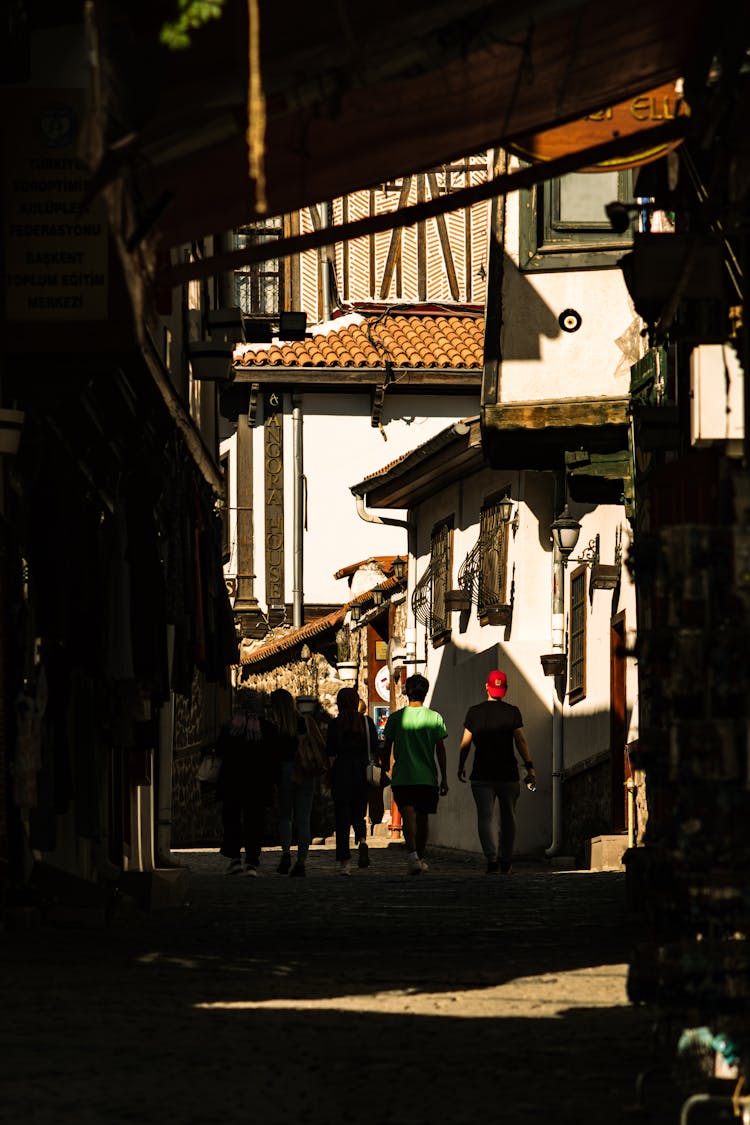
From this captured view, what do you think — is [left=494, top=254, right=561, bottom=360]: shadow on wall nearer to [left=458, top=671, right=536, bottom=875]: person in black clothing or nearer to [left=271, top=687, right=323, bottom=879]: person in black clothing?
[left=458, top=671, right=536, bottom=875]: person in black clothing

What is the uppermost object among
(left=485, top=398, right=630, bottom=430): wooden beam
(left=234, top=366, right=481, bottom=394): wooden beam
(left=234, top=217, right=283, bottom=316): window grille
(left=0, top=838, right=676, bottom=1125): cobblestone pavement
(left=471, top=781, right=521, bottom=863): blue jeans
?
(left=234, top=217, right=283, bottom=316): window grille

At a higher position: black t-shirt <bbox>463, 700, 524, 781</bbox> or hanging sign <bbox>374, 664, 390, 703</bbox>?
hanging sign <bbox>374, 664, 390, 703</bbox>

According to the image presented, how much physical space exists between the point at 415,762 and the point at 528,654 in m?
7.18

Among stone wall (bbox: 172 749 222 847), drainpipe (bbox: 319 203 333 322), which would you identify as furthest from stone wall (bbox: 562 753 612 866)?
drainpipe (bbox: 319 203 333 322)

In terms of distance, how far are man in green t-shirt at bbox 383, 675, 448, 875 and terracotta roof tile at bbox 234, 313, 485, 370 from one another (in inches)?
941

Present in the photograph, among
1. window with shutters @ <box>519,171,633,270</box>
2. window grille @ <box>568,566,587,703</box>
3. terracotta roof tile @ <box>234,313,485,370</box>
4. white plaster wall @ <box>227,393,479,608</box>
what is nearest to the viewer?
window with shutters @ <box>519,171,633,270</box>

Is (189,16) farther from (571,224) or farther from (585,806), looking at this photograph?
(585,806)

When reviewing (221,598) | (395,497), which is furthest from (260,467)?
(221,598)

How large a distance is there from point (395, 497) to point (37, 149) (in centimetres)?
2276

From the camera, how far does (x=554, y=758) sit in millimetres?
27141

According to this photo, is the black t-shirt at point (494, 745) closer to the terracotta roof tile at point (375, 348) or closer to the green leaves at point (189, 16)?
the green leaves at point (189, 16)

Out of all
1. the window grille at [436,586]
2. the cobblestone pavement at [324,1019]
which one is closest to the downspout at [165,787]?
the cobblestone pavement at [324,1019]

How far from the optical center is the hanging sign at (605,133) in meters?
10.4

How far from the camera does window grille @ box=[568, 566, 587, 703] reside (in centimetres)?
2652
